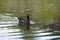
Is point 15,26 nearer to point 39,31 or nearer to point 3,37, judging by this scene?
point 39,31

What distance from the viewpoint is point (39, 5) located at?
2881 cm

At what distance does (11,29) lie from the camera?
15.9 metres

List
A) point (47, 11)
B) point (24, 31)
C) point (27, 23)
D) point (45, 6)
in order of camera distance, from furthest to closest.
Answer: point (45, 6) → point (47, 11) → point (27, 23) → point (24, 31)

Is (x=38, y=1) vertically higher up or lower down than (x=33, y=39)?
higher up

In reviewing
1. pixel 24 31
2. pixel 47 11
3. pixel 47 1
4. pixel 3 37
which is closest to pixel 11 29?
pixel 24 31

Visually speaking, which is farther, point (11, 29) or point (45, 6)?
point (45, 6)

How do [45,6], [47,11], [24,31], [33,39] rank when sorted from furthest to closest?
1. [45,6]
2. [47,11]
3. [24,31]
4. [33,39]

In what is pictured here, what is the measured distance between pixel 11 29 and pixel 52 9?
10085 mm

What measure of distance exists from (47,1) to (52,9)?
4.29 meters

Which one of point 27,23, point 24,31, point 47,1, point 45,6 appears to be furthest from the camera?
point 47,1

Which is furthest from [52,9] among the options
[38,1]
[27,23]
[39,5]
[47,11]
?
[27,23]

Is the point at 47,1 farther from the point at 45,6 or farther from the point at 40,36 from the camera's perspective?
the point at 40,36

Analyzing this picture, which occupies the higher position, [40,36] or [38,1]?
[38,1]

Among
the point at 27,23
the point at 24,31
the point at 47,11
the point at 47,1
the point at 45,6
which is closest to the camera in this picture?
the point at 24,31
